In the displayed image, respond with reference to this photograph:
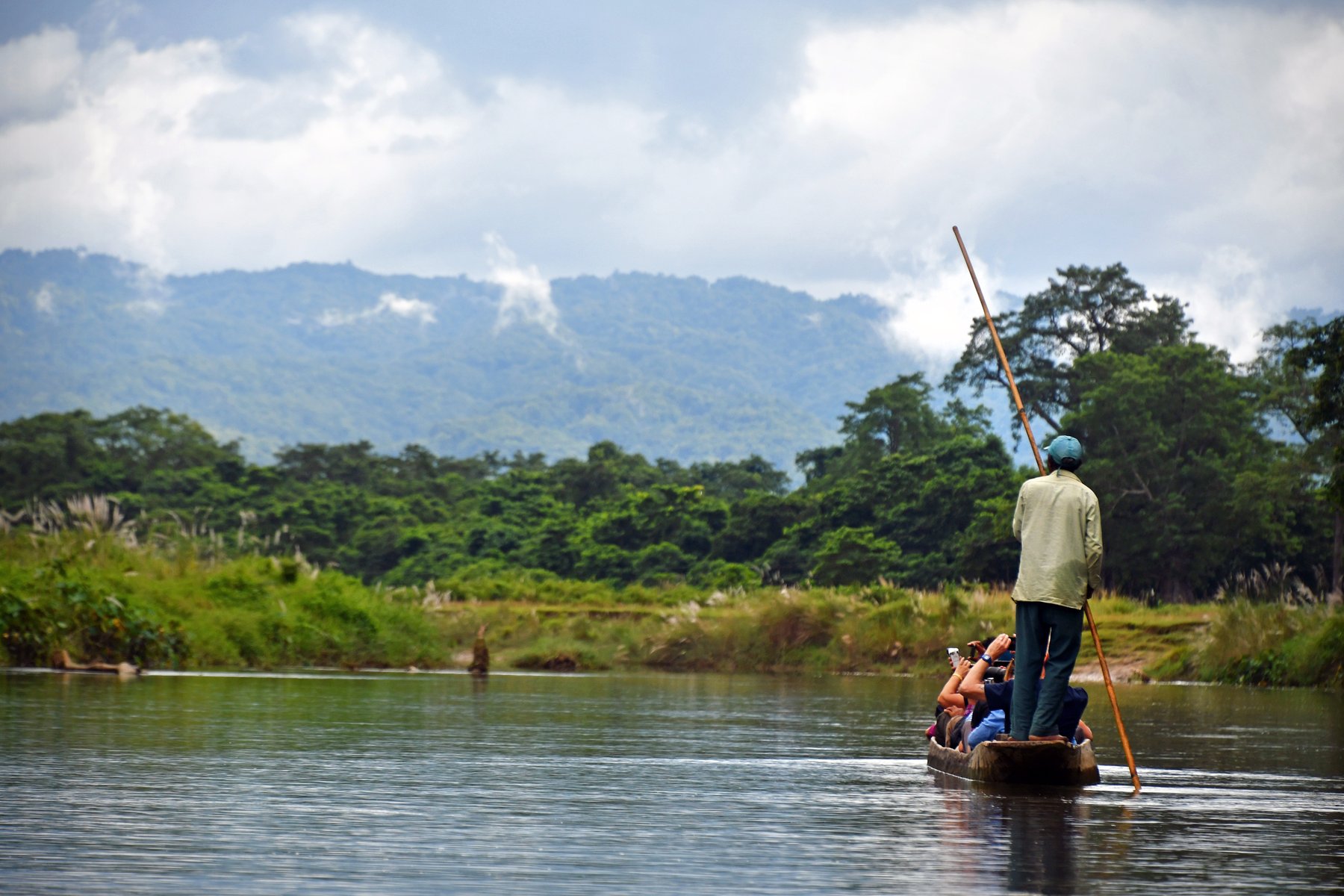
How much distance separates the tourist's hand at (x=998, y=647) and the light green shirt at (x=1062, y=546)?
1195 mm

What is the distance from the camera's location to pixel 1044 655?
10.1 metres

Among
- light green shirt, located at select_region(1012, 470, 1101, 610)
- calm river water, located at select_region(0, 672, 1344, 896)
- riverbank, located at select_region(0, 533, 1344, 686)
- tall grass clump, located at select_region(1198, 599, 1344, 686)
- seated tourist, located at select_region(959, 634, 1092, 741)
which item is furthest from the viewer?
tall grass clump, located at select_region(1198, 599, 1344, 686)

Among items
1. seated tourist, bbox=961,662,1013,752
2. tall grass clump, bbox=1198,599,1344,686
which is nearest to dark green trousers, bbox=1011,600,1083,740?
seated tourist, bbox=961,662,1013,752

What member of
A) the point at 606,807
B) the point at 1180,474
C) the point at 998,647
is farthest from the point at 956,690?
the point at 1180,474

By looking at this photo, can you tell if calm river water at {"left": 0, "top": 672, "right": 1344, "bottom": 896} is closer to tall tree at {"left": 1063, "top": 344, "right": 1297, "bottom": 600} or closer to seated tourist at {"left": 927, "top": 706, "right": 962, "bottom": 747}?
seated tourist at {"left": 927, "top": 706, "right": 962, "bottom": 747}

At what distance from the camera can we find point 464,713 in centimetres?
1728

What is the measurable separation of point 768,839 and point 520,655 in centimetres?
2704

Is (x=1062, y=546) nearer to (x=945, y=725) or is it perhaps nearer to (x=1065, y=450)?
(x=1065, y=450)

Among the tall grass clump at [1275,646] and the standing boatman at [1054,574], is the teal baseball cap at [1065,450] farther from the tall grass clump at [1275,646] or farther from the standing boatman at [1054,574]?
the tall grass clump at [1275,646]

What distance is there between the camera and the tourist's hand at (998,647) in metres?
11.1

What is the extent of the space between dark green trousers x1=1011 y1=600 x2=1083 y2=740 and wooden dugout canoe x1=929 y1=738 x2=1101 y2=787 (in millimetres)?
173

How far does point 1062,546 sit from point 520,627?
28298mm

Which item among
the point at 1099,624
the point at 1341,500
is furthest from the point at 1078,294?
the point at 1341,500

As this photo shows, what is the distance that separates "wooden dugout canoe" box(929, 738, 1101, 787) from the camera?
33.4 ft
